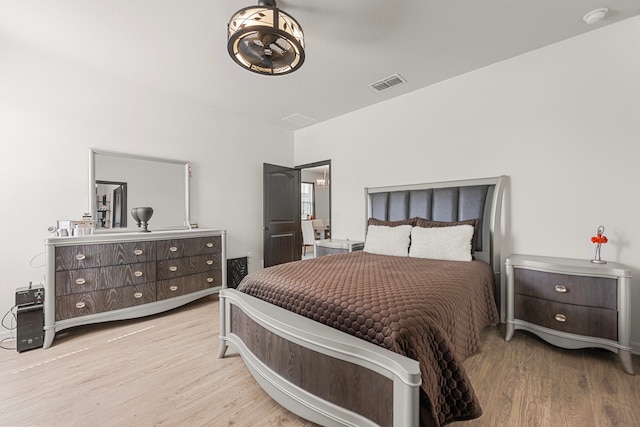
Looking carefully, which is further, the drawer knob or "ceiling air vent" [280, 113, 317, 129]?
"ceiling air vent" [280, 113, 317, 129]

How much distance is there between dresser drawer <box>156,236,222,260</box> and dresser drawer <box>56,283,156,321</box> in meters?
0.37

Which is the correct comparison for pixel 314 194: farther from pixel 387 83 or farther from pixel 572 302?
pixel 572 302

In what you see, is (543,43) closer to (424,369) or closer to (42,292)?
(424,369)

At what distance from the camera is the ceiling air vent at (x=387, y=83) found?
3.06 metres

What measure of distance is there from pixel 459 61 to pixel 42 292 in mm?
4576

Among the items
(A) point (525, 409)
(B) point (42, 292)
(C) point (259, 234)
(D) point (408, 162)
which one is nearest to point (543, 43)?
(D) point (408, 162)

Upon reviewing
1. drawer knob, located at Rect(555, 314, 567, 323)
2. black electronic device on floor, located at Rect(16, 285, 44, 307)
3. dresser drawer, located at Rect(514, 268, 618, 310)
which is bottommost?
drawer knob, located at Rect(555, 314, 567, 323)

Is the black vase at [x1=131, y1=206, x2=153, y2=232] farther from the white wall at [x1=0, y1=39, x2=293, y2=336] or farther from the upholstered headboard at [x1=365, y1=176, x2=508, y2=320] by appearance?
the upholstered headboard at [x1=365, y1=176, x2=508, y2=320]

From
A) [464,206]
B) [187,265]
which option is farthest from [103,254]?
[464,206]

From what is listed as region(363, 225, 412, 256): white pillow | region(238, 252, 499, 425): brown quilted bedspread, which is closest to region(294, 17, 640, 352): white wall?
region(363, 225, 412, 256): white pillow

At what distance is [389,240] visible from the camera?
2.93m

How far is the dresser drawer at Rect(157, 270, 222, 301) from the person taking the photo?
2955 mm

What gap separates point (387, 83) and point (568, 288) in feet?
8.86

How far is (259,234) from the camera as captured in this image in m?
4.46
